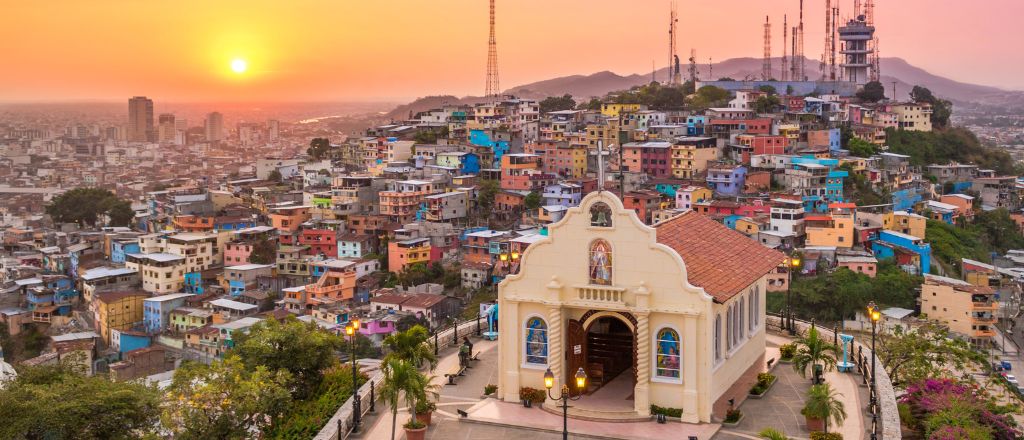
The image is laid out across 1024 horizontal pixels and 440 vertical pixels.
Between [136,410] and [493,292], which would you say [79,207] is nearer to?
[493,292]

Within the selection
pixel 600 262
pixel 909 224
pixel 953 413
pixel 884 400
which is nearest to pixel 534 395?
pixel 600 262

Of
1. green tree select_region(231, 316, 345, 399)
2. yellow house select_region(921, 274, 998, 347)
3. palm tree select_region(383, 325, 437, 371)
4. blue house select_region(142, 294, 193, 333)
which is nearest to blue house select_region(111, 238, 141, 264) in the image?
blue house select_region(142, 294, 193, 333)

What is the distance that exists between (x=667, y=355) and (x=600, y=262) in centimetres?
182

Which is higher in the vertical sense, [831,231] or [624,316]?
[624,316]

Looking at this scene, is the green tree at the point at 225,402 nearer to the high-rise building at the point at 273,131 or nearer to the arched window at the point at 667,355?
the arched window at the point at 667,355

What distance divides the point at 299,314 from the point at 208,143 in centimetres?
11623

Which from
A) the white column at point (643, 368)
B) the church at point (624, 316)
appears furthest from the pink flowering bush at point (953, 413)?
the white column at point (643, 368)

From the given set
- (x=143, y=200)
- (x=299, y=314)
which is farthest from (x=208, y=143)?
(x=299, y=314)

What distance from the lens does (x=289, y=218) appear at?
62312 millimetres

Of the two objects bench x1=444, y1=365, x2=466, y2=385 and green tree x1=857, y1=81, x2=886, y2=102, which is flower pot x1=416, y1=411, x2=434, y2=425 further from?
green tree x1=857, y1=81, x2=886, y2=102

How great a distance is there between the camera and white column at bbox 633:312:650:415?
17.2m

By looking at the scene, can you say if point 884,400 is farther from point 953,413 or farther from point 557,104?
point 557,104

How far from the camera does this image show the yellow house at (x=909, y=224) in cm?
5397

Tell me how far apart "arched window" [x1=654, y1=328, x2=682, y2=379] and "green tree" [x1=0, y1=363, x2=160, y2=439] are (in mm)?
10575
